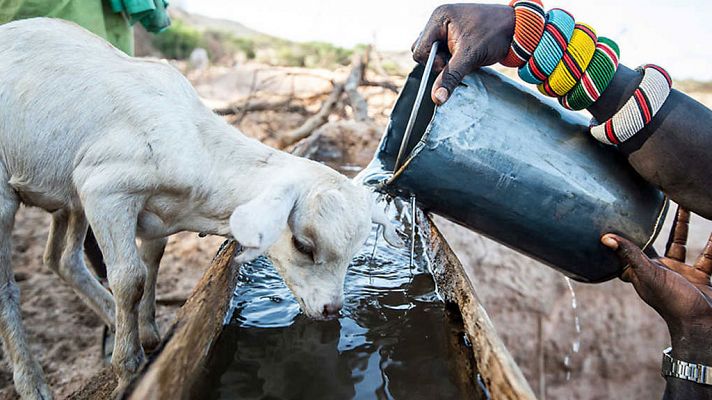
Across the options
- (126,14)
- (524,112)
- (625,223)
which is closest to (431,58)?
(524,112)

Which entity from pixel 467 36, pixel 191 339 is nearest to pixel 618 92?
pixel 467 36

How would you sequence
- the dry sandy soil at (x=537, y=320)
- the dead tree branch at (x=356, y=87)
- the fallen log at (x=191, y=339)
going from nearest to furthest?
the fallen log at (x=191, y=339), the dry sandy soil at (x=537, y=320), the dead tree branch at (x=356, y=87)

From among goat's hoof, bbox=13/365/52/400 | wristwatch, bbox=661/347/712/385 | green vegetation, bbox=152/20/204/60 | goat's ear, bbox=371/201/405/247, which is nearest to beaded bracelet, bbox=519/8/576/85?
goat's ear, bbox=371/201/405/247

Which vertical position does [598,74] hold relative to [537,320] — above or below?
above

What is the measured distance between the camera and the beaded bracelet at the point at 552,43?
209 centimetres

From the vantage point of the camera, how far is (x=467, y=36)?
2.12 m

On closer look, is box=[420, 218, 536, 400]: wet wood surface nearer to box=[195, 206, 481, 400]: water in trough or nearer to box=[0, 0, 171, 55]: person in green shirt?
box=[195, 206, 481, 400]: water in trough

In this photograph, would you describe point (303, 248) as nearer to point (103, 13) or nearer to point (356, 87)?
point (103, 13)

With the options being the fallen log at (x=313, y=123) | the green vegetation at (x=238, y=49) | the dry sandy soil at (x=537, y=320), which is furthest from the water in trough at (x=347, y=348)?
the green vegetation at (x=238, y=49)

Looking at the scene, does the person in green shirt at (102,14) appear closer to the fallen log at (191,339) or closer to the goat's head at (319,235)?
the fallen log at (191,339)

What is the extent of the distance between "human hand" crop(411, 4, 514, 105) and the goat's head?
1.81 feet

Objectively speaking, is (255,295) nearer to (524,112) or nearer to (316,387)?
(316,387)

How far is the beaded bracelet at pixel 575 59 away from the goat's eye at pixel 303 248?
1.23 meters

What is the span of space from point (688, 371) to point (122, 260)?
7.57 ft
